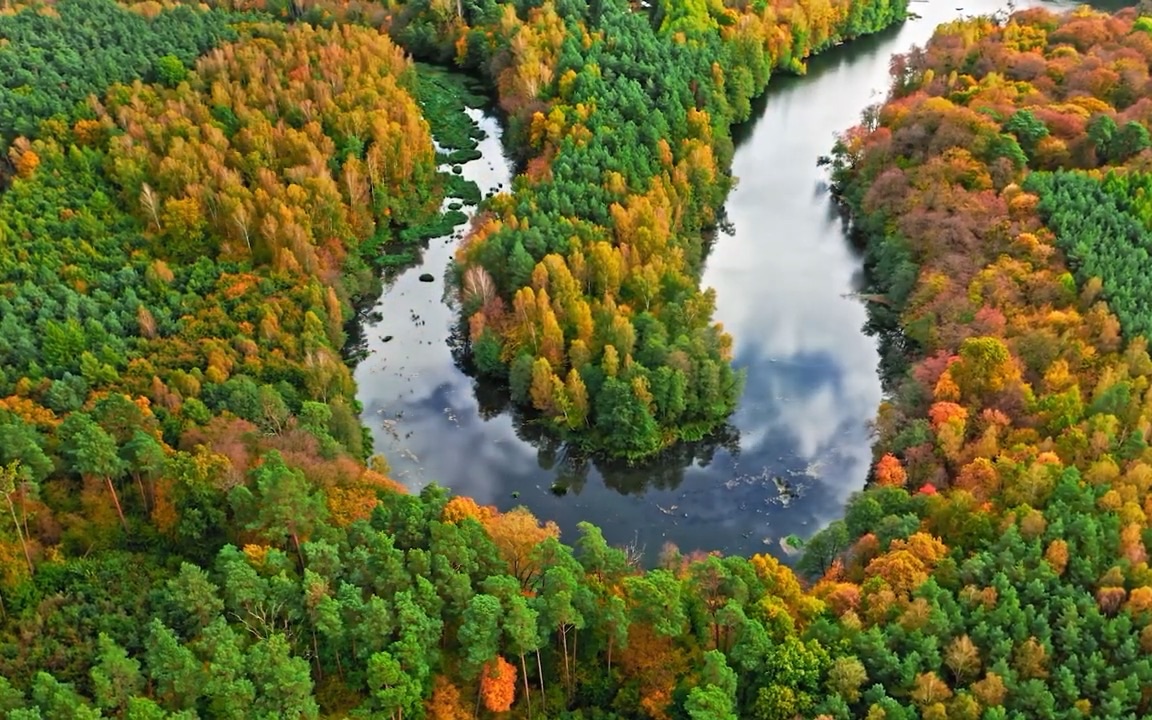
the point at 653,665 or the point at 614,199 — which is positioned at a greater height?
the point at 614,199

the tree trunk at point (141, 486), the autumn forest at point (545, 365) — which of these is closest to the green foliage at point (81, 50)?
the autumn forest at point (545, 365)

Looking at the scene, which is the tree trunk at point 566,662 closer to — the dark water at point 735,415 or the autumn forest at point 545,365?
the autumn forest at point 545,365

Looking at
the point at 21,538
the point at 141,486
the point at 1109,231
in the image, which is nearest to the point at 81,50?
the point at 141,486

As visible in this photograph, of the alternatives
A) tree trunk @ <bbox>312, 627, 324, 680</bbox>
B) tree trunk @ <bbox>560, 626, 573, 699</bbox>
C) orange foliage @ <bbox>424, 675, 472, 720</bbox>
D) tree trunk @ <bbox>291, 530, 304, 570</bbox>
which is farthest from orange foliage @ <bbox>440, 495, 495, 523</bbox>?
tree trunk @ <bbox>312, 627, 324, 680</bbox>

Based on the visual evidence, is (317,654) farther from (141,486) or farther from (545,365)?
(545,365)

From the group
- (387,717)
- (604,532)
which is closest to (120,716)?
(387,717)

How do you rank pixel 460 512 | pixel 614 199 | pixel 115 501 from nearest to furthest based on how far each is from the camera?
pixel 460 512 → pixel 115 501 → pixel 614 199
